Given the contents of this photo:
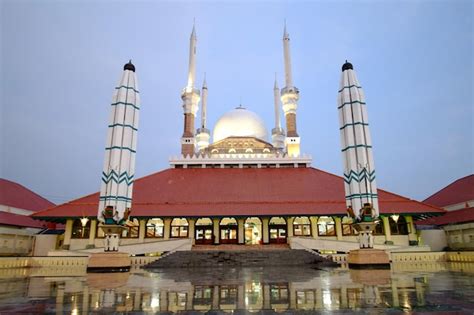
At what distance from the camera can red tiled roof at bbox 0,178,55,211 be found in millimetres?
35803

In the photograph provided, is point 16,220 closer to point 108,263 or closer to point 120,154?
point 120,154

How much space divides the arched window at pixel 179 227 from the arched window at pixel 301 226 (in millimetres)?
10613

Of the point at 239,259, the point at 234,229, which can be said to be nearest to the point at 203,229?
the point at 234,229

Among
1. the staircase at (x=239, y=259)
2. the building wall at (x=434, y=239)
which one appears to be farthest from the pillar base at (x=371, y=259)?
the building wall at (x=434, y=239)

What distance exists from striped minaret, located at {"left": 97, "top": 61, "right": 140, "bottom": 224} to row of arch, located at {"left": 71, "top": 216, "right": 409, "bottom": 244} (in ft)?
40.7

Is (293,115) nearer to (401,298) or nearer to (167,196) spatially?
(167,196)

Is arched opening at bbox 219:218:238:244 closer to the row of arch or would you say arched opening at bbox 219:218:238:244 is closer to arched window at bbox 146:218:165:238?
the row of arch

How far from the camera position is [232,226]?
31.5m

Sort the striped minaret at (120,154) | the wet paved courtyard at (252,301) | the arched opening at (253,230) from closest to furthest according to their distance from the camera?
the wet paved courtyard at (252,301) < the striped minaret at (120,154) < the arched opening at (253,230)

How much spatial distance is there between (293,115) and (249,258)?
28.2m

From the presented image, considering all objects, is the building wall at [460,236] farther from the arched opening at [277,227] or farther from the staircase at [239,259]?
the staircase at [239,259]

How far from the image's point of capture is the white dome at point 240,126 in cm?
5209

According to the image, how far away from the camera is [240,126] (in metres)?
52.4

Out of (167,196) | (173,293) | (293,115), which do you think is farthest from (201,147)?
(173,293)
